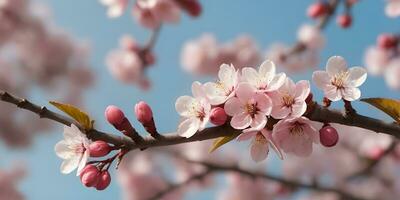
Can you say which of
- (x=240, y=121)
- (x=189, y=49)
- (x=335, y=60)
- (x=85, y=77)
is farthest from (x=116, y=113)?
(x=85, y=77)

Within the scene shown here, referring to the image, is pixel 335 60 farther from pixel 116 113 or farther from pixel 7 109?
pixel 7 109

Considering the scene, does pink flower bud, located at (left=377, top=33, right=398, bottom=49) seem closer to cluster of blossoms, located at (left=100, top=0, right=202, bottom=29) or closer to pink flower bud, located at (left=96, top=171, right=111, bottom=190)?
cluster of blossoms, located at (left=100, top=0, right=202, bottom=29)

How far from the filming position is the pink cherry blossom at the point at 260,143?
1.32 meters

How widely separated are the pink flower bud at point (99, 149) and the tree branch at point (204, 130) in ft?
0.05

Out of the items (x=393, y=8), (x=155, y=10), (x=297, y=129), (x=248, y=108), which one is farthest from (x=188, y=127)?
(x=155, y=10)

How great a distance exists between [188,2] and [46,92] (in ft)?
12.1

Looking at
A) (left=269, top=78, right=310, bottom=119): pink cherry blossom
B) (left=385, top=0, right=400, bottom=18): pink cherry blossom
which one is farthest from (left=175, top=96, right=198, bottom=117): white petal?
(left=385, top=0, right=400, bottom=18): pink cherry blossom

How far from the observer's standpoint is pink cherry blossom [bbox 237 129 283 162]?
132cm

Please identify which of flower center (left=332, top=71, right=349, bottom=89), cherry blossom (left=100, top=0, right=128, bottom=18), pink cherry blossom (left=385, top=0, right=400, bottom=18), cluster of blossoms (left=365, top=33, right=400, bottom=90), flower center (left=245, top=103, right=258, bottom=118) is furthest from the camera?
cluster of blossoms (left=365, top=33, right=400, bottom=90)

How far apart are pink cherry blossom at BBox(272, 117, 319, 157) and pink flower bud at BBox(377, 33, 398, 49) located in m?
2.68

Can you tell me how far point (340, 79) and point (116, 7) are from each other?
2.34 m

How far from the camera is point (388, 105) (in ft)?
4.33

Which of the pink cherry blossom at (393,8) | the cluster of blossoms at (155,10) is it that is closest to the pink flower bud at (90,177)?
the pink cherry blossom at (393,8)

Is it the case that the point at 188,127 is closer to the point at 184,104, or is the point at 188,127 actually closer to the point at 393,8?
the point at 184,104
